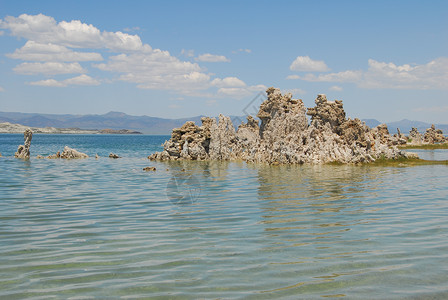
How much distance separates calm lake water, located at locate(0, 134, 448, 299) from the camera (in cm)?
1008

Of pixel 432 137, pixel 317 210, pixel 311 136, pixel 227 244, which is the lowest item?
pixel 227 244

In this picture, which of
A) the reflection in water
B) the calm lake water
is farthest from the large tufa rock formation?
the reflection in water

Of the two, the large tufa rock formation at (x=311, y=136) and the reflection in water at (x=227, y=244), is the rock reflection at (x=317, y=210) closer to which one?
the reflection in water at (x=227, y=244)

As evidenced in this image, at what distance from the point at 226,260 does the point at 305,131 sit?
41.7 meters

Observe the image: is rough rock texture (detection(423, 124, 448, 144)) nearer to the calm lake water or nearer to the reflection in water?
the calm lake water

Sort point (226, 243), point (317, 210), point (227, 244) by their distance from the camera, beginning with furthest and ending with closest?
point (317, 210)
point (226, 243)
point (227, 244)

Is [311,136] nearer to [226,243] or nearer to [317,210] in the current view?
[317,210]

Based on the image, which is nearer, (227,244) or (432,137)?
(227,244)

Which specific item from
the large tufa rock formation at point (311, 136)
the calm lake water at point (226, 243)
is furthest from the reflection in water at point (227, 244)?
the large tufa rock formation at point (311, 136)

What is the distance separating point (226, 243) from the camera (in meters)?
14.1

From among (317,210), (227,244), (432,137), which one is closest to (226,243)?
(227,244)

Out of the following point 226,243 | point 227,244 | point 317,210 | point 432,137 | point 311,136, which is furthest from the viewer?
point 432,137

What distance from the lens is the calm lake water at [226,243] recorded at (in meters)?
10.1

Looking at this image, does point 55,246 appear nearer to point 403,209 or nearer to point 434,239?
point 434,239
